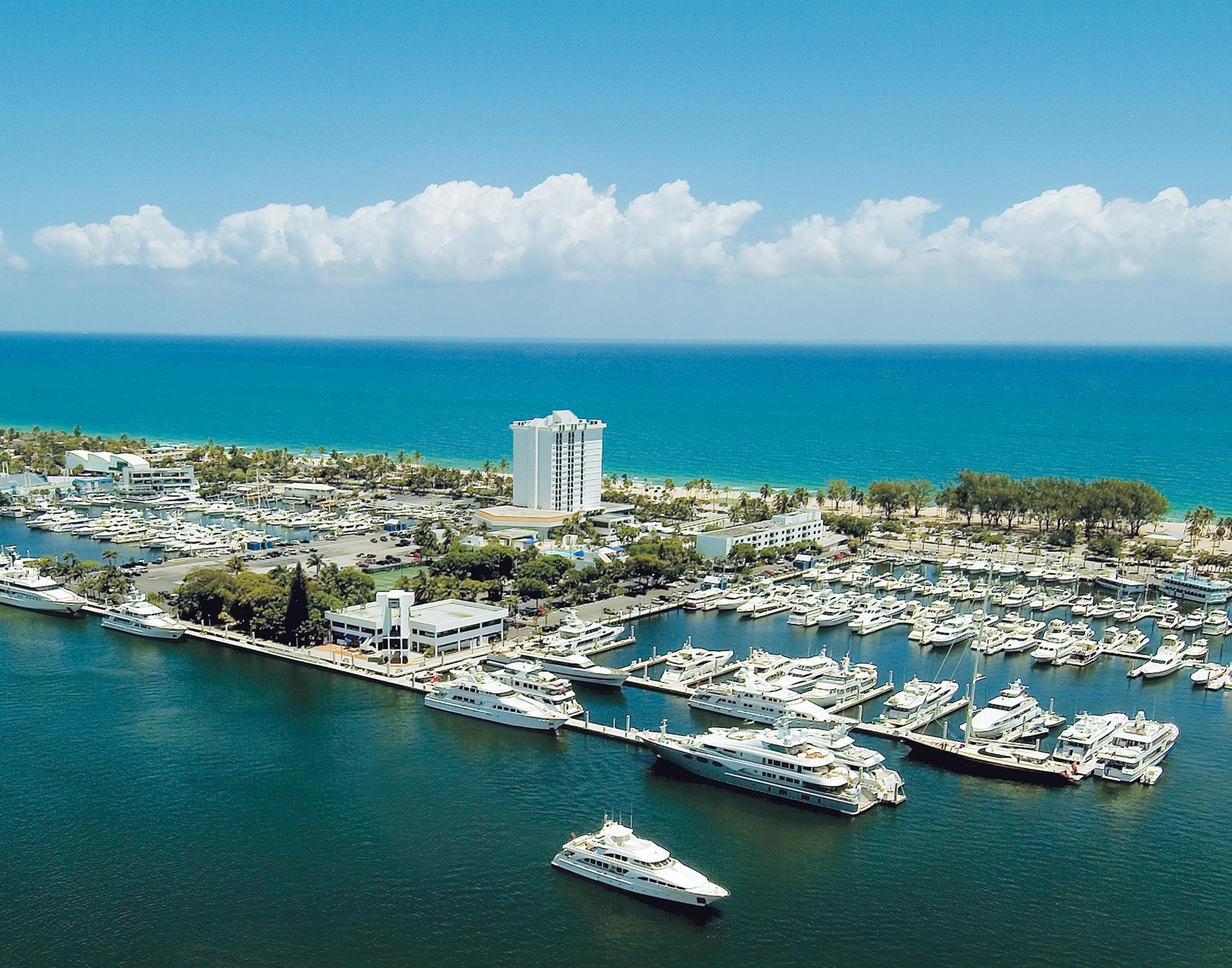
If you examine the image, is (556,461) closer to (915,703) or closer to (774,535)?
(774,535)

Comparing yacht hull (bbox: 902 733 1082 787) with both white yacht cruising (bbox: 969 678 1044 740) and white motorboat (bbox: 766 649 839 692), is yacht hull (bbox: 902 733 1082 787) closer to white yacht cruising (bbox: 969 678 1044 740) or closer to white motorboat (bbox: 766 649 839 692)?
white yacht cruising (bbox: 969 678 1044 740)

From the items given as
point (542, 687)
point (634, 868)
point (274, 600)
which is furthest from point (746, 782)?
point (274, 600)

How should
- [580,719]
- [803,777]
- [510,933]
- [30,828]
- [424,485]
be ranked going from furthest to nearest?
[424,485] → [580,719] → [803,777] → [30,828] → [510,933]

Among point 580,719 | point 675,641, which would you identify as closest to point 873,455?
point 675,641

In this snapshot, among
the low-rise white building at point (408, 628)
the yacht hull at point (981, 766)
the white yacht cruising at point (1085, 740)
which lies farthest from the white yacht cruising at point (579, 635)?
the white yacht cruising at point (1085, 740)

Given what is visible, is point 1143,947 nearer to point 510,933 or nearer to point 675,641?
point 510,933

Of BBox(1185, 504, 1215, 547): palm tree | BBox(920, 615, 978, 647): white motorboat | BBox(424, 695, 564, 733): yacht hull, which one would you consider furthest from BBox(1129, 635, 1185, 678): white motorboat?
BBox(1185, 504, 1215, 547): palm tree
